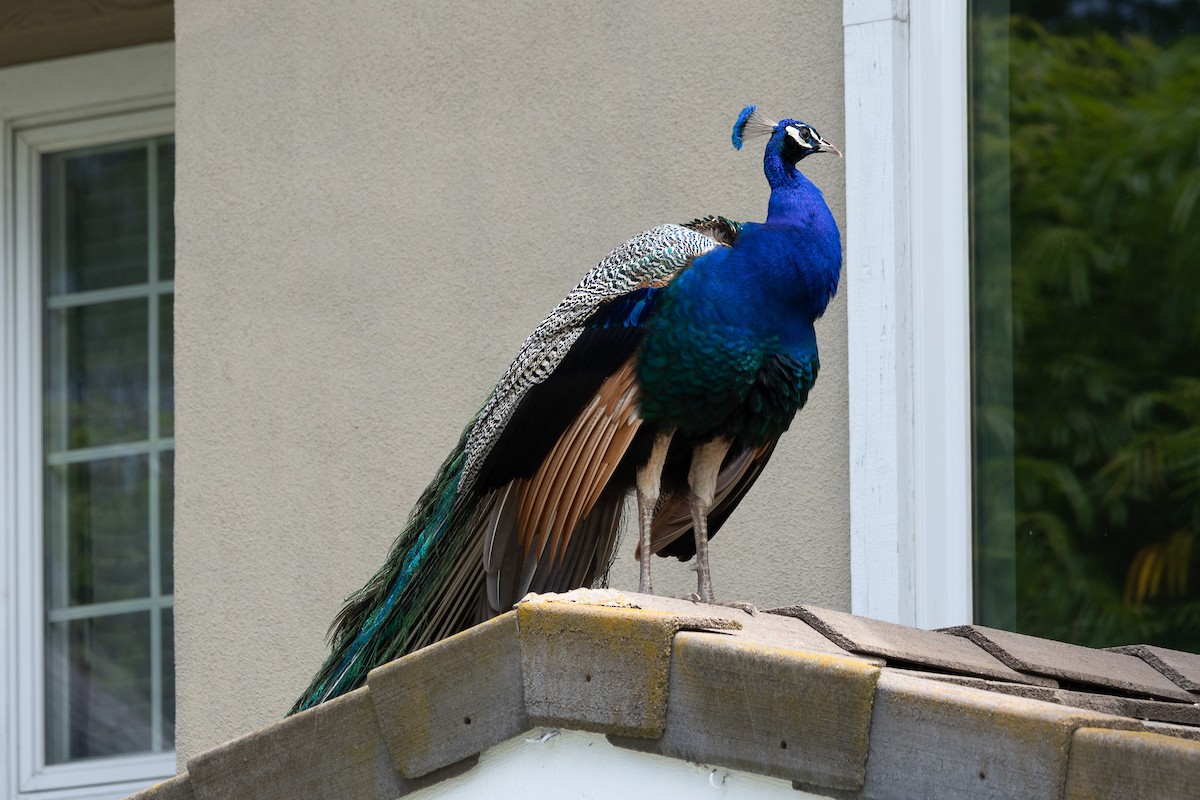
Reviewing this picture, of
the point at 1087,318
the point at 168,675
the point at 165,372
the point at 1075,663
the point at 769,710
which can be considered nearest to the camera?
the point at 769,710

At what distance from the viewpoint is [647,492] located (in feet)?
13.0

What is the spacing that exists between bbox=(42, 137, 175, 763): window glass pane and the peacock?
2.39 m

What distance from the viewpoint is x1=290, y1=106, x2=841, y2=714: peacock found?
12.6 feet

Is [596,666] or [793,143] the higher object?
[793,143]

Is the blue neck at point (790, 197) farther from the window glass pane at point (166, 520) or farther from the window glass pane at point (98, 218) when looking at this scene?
the window glass pane at point (98, 218)

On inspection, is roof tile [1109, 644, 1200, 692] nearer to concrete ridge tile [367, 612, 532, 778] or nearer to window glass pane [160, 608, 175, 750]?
concrete ridge tile [367, 612, 532, 778]

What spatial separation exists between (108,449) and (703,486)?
3.06m

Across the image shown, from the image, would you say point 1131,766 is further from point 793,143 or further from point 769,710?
point 793,143

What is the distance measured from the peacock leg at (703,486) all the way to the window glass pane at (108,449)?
108 inches

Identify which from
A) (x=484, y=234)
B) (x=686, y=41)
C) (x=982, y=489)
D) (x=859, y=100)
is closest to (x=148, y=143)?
(x=484, y=234)

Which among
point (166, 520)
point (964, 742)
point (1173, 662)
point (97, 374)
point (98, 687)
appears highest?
point (97, 374)

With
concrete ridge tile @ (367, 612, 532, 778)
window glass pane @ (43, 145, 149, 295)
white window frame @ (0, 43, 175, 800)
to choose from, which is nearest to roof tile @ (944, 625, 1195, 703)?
concrete ridge tile @ (367, 612, 532, 778)

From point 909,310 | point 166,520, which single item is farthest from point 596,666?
point 166,520

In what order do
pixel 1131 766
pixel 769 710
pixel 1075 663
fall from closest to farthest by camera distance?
pixel 1131 766, pixel 769 710, pixel 1075 663
